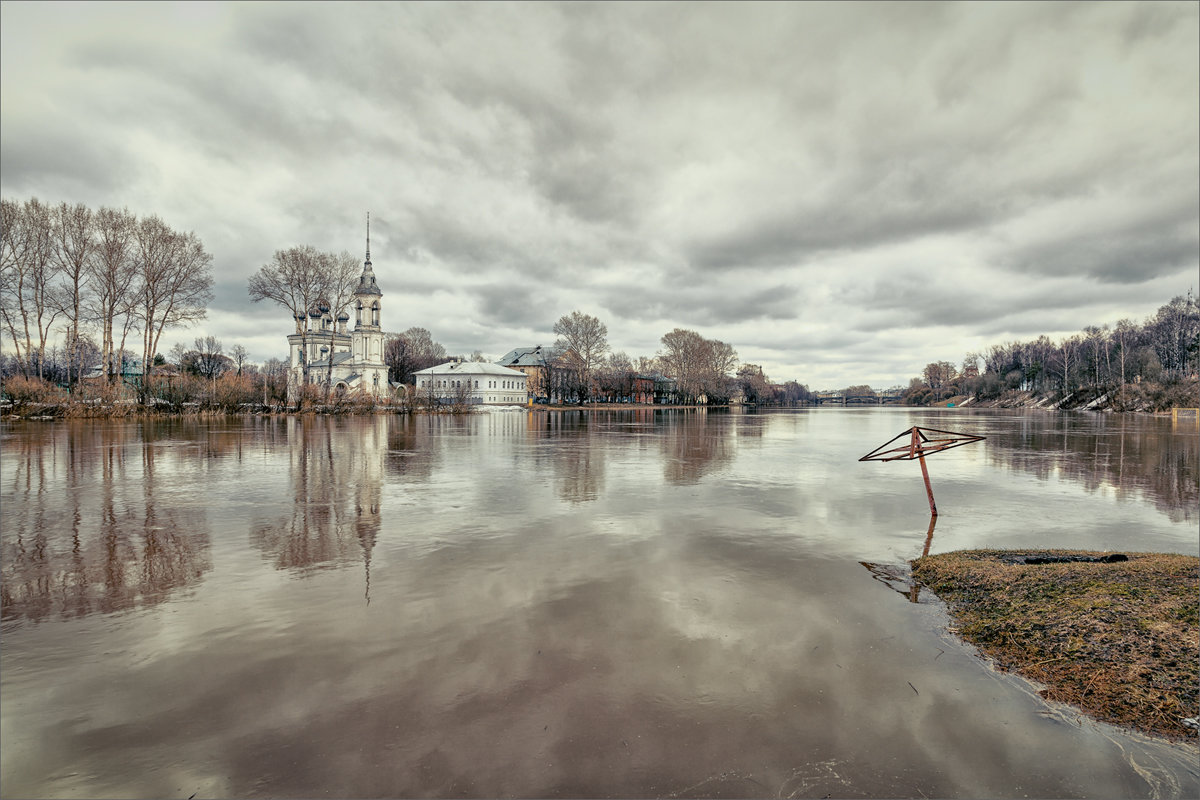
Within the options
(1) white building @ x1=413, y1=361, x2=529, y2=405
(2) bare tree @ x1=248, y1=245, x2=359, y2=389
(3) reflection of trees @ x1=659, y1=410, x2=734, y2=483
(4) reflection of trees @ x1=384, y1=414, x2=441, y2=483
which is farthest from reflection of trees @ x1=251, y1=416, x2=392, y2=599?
(1) white building @ x1=413, y1=361, x2=529, y2=405

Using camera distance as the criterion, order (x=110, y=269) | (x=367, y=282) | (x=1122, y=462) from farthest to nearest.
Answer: (x=367, y=282) < (x=110, y=269) < (x=1122, y=462)

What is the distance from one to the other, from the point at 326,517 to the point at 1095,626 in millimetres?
12546

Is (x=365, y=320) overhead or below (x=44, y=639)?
overhead

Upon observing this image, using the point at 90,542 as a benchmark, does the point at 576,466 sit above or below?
below

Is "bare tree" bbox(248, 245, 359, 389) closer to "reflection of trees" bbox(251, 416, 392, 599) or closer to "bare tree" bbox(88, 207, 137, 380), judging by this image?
"bare tree" bbox(88, 207, 137, 380)

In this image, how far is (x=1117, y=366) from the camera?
10388cm

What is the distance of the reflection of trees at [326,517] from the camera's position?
9234 mm

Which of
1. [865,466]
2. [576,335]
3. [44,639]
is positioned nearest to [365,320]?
[576,335]

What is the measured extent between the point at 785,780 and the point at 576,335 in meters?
103

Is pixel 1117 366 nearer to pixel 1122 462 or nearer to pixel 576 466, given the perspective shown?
pixel 1122 462

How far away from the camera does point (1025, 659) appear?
5848mm

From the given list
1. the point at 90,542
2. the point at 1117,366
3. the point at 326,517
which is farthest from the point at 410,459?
the point at 1117,366

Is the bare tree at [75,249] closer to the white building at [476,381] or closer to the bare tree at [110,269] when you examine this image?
the bare tree at [110,269]

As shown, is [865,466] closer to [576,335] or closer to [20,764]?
[20,764]
